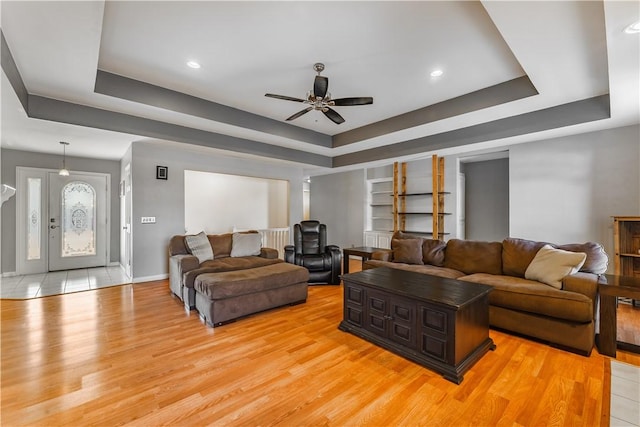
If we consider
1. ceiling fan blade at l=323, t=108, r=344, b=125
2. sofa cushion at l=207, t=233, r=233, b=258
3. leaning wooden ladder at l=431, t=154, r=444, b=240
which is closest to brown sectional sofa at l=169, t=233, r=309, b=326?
sofa cushion at l=207, t=233, r=233, b=258

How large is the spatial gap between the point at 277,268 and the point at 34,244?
533 cm

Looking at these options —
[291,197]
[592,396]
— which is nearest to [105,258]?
[291,197]

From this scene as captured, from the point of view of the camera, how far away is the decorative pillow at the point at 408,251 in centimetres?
409

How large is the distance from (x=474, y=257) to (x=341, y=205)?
171 inches

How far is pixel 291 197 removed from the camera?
704cm

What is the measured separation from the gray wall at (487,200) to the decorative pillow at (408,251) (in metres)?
2.66

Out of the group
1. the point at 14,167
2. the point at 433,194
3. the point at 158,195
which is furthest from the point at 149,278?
the point at 433,194

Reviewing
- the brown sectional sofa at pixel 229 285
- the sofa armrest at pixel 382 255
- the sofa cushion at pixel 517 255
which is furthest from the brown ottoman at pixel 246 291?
the sofa cushion at pixel 517 255

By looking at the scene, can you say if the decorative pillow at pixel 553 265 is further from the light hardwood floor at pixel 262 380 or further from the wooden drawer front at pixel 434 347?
the wooden drawer front at pixel 434 347

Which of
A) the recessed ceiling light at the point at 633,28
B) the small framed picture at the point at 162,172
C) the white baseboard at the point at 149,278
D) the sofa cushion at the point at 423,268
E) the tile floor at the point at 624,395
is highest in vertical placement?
the recessed ceiling light at the point at 633,28

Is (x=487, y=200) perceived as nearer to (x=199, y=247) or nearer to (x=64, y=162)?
(x=199, y=247)

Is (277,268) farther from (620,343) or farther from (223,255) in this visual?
(620,343)

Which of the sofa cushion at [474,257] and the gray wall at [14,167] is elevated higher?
the gray wall at [14,167]

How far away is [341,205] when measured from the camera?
7.66m
